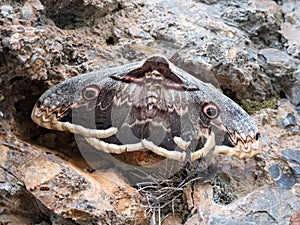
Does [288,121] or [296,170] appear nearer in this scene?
[296,170]

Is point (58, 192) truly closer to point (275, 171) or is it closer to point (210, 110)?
point (210, 110)

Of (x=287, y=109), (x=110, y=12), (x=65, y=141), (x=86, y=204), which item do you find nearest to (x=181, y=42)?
(x=110, y=12)

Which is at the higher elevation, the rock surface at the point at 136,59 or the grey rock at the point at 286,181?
the rock surface at the point at 136,59

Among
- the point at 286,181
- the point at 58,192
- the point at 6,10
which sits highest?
the point at 6,10

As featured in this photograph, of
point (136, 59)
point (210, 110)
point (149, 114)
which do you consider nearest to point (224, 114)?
point (210, 110)

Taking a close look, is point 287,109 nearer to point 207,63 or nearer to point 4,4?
point 207,63

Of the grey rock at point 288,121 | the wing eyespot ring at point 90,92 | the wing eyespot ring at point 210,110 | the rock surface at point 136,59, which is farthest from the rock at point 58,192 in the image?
the grey rock at point 288,121

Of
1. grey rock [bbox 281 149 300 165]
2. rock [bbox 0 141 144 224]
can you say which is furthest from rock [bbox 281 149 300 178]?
rock [bbox 0 141 144 224]

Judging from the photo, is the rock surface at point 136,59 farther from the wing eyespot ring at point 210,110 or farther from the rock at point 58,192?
the wing eyespot ring at point 210,110
